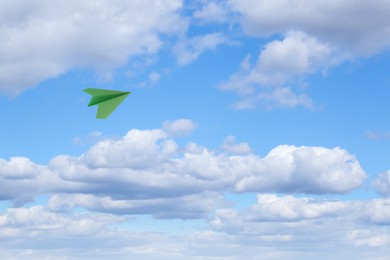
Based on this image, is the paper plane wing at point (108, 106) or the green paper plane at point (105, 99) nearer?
the paper plane wing at point (108, 106)

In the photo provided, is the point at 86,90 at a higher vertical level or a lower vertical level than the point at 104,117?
higher

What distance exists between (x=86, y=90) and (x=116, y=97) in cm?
478

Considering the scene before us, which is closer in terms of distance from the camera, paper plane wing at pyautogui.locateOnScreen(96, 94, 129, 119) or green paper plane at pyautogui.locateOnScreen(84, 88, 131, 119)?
paper plane wing at pyautogui.locateOnScreen(96, 94, 129, 119)

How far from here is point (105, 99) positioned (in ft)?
216

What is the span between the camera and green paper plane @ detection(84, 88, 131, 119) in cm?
6384

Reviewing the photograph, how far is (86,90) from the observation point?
66938 mm

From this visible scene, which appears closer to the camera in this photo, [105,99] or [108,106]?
[108,106]

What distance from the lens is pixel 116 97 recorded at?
65.6 metres

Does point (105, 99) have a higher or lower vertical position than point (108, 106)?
higher

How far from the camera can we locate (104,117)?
2482 inches

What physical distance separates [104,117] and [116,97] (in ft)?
13.2

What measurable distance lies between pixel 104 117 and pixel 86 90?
644 centimetres

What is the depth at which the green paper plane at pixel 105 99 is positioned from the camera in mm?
63844
